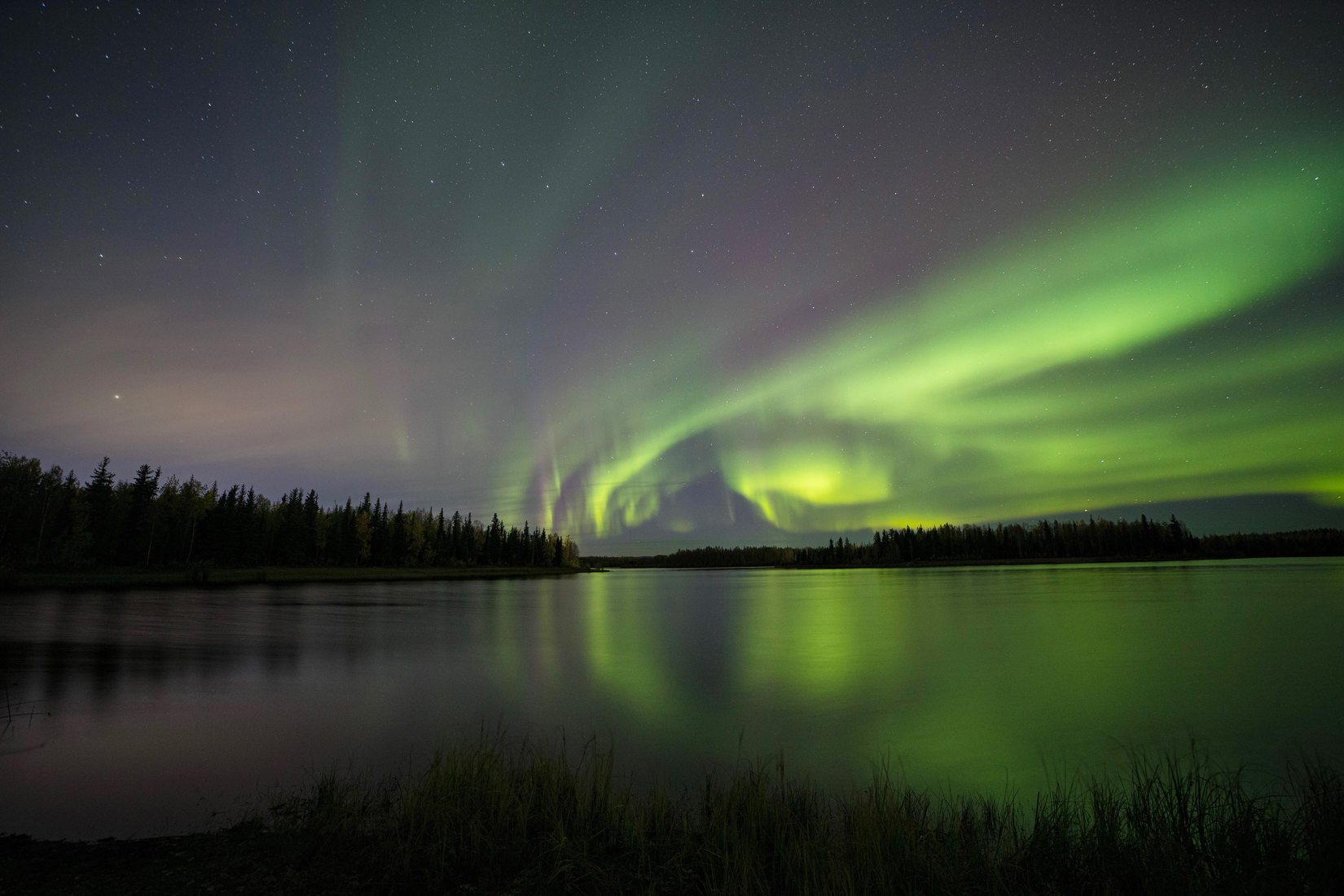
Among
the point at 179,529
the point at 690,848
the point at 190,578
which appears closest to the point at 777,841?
the point at 690,848

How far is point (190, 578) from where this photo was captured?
75188mm

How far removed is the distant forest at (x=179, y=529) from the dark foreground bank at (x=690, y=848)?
87.4 m

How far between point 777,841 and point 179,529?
399 feet

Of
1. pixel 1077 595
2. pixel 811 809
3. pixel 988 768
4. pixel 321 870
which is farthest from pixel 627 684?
pixel 1077 595

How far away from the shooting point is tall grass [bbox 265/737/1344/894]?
19.3ft

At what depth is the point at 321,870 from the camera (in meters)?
6.52

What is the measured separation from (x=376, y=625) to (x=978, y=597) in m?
53.9

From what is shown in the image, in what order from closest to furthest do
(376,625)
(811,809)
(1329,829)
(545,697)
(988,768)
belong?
(1329,829)
(811,809)
(988,768)
(545,697)
(376,625)

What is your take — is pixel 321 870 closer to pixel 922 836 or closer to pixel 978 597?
pixel 922 836

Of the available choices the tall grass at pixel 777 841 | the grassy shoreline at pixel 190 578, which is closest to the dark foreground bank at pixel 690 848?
the tall grass at pixel 777 841

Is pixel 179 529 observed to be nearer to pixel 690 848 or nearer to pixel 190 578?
pixel 190 578

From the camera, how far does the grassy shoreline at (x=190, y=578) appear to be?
198 feet

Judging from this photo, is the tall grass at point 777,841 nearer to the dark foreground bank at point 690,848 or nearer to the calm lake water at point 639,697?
the dark foreground bank at point 690,848

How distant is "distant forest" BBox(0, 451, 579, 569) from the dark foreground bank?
87409mm
